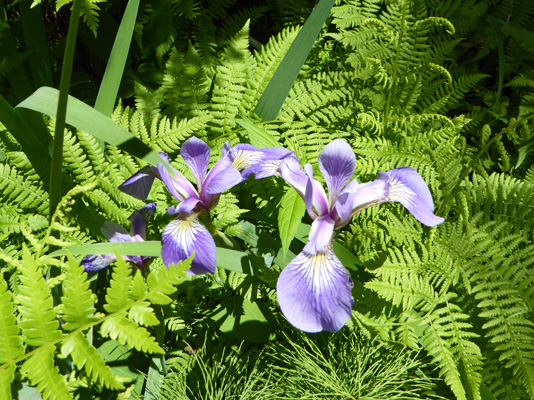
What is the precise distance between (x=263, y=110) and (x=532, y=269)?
4.09 ft

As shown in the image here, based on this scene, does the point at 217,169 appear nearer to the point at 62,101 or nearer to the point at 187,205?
the point at 187,205

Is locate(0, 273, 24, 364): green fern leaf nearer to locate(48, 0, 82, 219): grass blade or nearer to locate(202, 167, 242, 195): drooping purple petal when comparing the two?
locate(48, 0, 82, 219): grass blade

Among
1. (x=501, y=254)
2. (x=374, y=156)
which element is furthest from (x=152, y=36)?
(x=501, y=254)

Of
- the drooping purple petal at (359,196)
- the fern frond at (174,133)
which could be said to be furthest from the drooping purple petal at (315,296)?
the fern frond at (174,133)

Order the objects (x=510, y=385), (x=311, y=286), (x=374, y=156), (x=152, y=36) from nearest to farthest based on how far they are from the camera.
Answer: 1. (x=311, y=286)
2. (x=510, y=385)
3. (x=374, y=156)
4. (x=152, y=36)

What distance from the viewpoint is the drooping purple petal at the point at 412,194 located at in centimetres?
148

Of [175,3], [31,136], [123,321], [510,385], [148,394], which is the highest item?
[175,3]

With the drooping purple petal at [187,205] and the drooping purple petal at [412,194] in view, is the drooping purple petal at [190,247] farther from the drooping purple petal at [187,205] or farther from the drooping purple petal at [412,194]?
the drooping purple petal at [412,194]

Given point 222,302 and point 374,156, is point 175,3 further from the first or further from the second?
point 222,302

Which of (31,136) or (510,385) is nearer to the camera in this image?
(31,136)

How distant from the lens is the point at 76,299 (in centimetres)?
114

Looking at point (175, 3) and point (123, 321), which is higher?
point (175, 3)

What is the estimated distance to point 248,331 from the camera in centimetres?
183

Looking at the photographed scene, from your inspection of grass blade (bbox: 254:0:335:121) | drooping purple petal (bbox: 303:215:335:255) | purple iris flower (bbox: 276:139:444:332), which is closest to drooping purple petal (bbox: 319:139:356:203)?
purple iris flower (bbox: 276:139:444:332)
